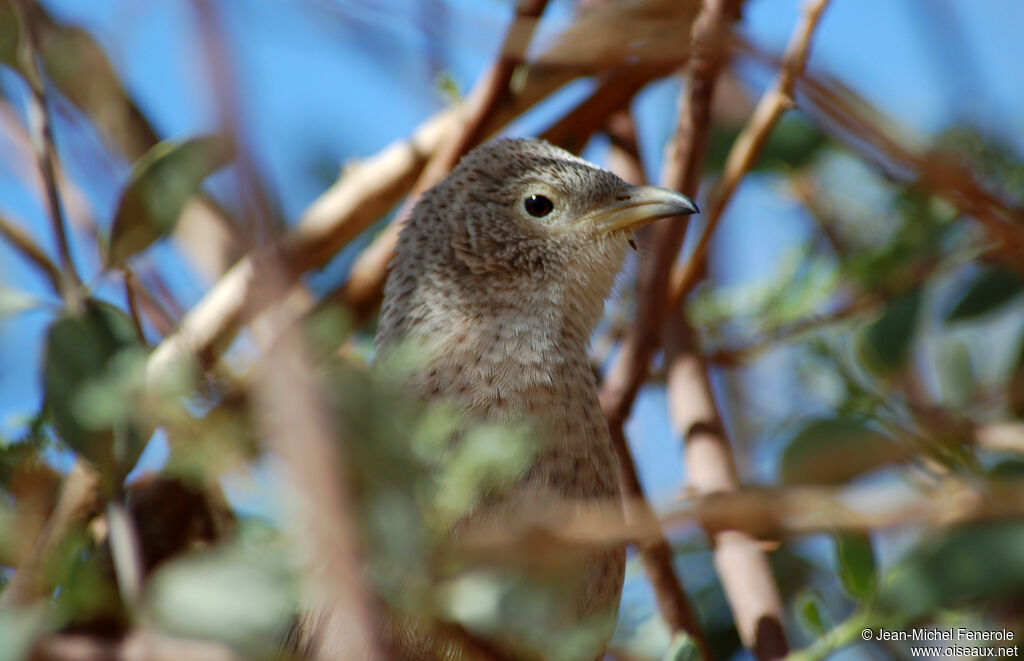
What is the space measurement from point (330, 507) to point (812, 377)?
2.48 m

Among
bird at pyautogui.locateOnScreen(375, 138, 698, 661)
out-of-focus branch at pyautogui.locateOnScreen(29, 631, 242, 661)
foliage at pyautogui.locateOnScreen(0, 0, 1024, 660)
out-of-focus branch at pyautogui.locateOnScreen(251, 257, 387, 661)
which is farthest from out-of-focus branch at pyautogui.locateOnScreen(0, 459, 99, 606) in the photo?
out-of-focus branch at pyautogui.locateOnScreen(251, 257, 387, 661)

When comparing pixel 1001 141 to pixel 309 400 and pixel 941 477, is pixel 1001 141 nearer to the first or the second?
pixel 941 477

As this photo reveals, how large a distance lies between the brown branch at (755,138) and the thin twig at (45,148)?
1595mm

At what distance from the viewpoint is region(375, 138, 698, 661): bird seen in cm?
245

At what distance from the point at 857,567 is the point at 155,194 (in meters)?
1.68

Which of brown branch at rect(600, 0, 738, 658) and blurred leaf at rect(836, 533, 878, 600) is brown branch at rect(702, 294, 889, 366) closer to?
brown branch at rect(600, 0, 738, 658)

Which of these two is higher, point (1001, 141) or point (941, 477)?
point (1001, 141)

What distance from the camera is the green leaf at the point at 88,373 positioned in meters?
1.74

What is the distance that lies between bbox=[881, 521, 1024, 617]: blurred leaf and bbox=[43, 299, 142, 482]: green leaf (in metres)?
1.20

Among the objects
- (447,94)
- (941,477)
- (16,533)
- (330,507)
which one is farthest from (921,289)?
(330,507)

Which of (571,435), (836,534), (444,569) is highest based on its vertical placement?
(571,435)

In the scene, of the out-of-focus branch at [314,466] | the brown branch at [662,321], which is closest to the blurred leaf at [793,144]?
the brown branch at [662,321]

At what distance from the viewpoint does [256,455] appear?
4.45 feet

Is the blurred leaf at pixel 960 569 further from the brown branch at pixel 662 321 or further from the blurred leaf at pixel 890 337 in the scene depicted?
the blurred leaf at pixel 890 337
